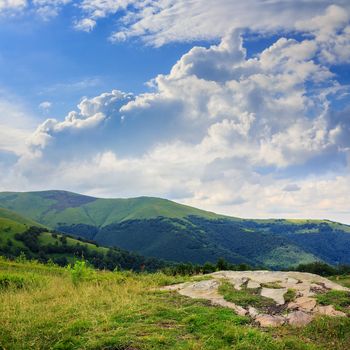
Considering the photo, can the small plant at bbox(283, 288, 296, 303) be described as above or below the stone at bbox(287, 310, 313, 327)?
above

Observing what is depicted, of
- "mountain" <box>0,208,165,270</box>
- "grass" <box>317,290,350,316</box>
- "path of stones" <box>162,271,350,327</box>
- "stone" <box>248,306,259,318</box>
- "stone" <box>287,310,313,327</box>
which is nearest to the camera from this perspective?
"stone" <box>287,310,313,327</box>

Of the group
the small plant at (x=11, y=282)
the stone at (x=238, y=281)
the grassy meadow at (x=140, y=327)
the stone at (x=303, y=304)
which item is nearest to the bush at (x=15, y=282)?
the small plant at (x=11, y=282)

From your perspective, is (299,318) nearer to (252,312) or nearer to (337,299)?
(252,312)

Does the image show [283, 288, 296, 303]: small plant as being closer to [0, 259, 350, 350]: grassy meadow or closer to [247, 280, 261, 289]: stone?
[247, 280, 261, 289]: stone

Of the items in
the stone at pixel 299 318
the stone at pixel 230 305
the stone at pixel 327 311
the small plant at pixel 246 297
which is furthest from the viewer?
the small plant at pixel 246 297

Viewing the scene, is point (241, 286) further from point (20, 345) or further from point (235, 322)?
point (20, 345)

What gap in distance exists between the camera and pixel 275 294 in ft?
54.2

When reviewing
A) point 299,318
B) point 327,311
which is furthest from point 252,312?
point 327,311

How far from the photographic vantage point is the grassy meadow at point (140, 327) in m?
11.2

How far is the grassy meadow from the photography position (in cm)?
1121

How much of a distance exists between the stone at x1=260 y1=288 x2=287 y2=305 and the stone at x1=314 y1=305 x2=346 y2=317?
1.44 m

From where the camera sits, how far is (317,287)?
17.5 metres

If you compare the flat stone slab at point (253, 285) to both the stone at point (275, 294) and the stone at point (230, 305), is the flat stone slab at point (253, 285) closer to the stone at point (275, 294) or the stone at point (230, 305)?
the stone at point (275, 294)

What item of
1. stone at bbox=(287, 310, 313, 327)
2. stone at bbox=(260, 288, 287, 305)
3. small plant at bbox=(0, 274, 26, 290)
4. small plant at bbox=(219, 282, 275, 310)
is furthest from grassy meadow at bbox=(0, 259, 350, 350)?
small plant at bbox=(0, 274, 26, 290)
